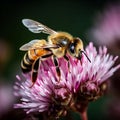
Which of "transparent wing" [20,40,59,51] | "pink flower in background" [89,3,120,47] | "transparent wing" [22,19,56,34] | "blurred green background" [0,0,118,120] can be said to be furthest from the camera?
"blurred green background" [0,0,118,120]

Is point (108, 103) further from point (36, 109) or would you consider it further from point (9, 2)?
point (9, 2)

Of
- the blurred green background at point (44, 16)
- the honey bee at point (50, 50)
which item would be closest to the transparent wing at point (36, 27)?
the honey bee at point (50, 50)

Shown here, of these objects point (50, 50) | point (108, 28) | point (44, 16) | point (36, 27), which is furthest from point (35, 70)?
point (44, 16)

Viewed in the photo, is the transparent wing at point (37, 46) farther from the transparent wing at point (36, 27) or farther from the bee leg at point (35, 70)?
the transparent wing at point (36, 27)

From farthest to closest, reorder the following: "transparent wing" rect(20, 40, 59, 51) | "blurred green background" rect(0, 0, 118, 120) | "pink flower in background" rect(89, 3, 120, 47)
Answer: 1. "blurred green background" rect(0, 0, 118, 120)
2. "pink flower in background" rect(89, 3, 120, 47)
3. "transparent wing" rect(20, 40, 59, 51)

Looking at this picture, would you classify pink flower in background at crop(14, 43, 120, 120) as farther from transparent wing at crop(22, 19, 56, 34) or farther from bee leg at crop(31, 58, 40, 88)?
transparent wing at crop(22, 19, 56, 34)

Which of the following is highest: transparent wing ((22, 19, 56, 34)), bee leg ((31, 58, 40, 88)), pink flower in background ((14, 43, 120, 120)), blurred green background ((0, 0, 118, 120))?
blurred green background ((0, 0, 118, 120))

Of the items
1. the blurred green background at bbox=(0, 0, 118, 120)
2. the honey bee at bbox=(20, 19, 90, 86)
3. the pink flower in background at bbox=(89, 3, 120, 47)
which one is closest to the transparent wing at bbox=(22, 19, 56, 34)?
the honey bee at bbox=(20, 19, 90, 86)

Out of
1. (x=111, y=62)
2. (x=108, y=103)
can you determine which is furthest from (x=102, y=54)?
(x=108, y=103)
